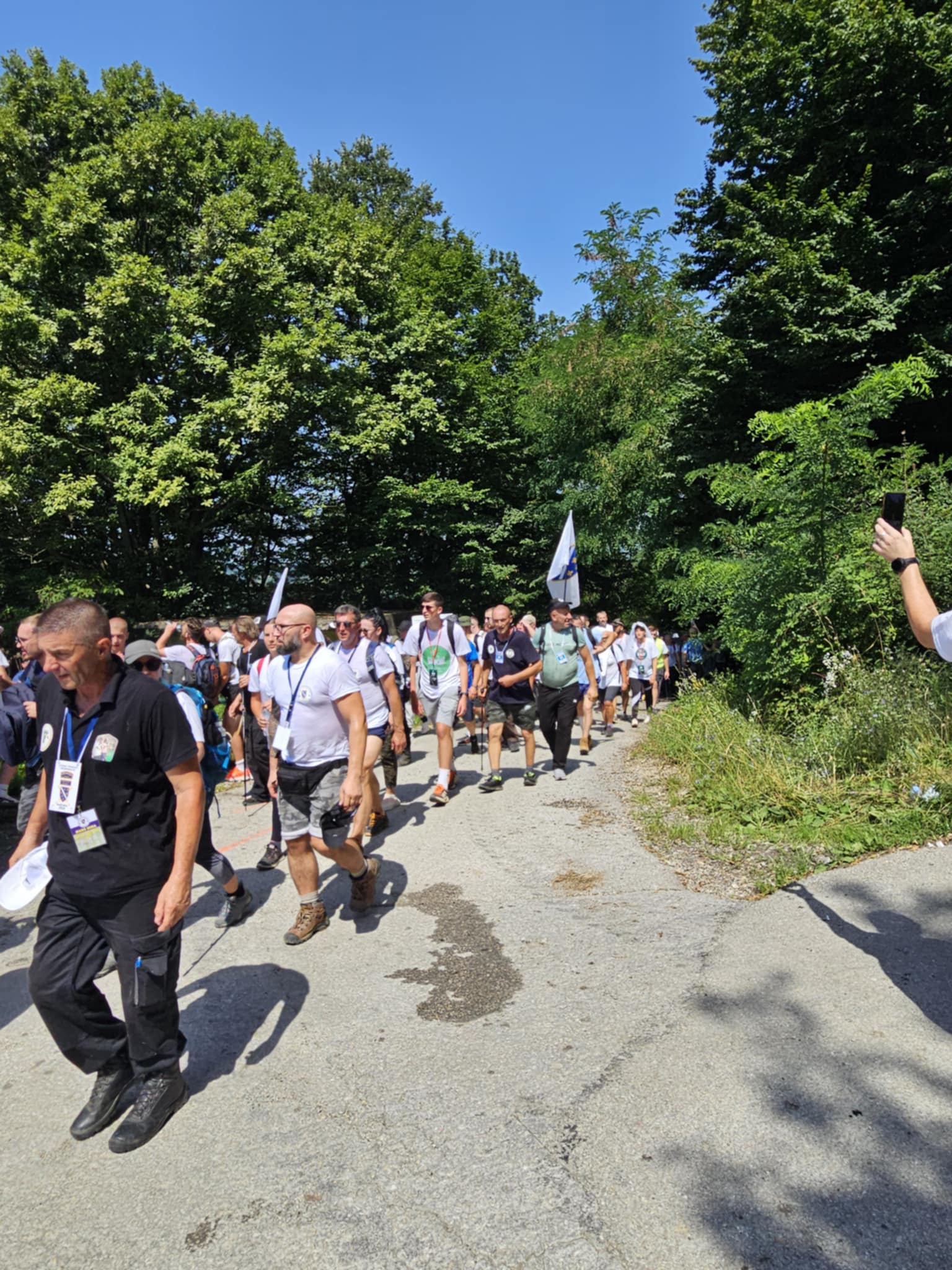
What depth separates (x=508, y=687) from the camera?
8406mm

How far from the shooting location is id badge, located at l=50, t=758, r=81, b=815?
299cm

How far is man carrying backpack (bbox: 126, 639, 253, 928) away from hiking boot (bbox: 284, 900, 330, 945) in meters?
0.46

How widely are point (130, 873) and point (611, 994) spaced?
230 centimetres

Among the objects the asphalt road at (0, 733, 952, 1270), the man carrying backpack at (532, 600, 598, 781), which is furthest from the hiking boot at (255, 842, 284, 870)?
the man carrying backpack at (532, 600, 598, 781)

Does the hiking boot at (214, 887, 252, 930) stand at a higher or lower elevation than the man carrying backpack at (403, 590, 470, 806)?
lower

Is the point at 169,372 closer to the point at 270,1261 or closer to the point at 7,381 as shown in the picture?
the point at 7,381

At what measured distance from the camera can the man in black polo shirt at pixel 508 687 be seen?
27.4ft

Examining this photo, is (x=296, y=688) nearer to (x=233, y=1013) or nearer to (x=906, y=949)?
(x=233, y=1013)

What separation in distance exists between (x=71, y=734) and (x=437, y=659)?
17.2ft

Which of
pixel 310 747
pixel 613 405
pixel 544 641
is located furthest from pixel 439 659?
pixel 613 405

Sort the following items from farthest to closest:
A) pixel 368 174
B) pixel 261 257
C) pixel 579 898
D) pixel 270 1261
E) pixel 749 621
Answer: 1. pixel 368 174
2. pixel 261 257
3. pixel 749 621
4. pixel 579 898
5. pixel 270 1261

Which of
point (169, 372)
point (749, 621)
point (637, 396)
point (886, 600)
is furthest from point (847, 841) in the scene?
point (169, 372)

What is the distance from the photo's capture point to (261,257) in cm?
1939

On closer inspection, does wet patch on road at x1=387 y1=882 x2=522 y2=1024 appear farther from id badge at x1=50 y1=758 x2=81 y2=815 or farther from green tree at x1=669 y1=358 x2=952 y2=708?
green tree at x1=669 y1=358 x2=952 y2=708
